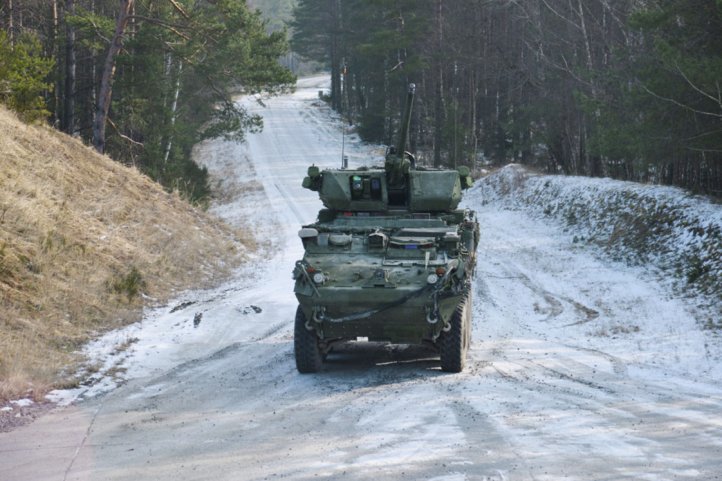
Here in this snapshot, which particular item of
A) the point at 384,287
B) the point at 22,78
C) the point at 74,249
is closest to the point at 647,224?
the point at 384,287

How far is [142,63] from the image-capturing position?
2506cm

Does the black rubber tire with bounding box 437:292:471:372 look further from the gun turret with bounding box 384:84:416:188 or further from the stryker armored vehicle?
the gun turret with bounding box 384:84:416:188

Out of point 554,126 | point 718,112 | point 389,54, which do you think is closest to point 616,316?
point 718,112

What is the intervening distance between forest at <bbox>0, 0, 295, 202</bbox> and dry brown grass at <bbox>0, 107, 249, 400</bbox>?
1780 mm

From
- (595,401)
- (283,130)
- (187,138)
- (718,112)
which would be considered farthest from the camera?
(283,130)

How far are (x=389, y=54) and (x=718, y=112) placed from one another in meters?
31.4

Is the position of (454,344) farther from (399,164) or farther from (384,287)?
(399,164)

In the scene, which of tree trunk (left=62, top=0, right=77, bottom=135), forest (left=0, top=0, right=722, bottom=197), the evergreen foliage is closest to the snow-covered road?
forest (left=0, top=0, right=722, bottom=197)

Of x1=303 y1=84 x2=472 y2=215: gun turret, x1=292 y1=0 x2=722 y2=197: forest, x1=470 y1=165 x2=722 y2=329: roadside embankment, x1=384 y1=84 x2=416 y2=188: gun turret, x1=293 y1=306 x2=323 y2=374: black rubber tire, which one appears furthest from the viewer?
x1=292 y1=0 x2=722 y2=197: forest

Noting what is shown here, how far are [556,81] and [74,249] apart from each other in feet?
72.8

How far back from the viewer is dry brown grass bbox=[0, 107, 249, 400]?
35.6 feet

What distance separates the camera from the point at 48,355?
10.3 metres

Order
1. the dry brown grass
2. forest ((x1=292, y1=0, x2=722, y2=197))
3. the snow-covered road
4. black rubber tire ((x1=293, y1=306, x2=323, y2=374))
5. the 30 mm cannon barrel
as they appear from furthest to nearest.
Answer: forest ((x1=292, y1=0, x2=722, y2=197))
the 30 mm cannon barrel
the dry brown grass
black rubber tire ((x1=293, y1=306, x2=323, y2=374))
the snow-covered road

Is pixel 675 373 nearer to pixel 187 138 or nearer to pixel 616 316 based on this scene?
pixel 616 316
